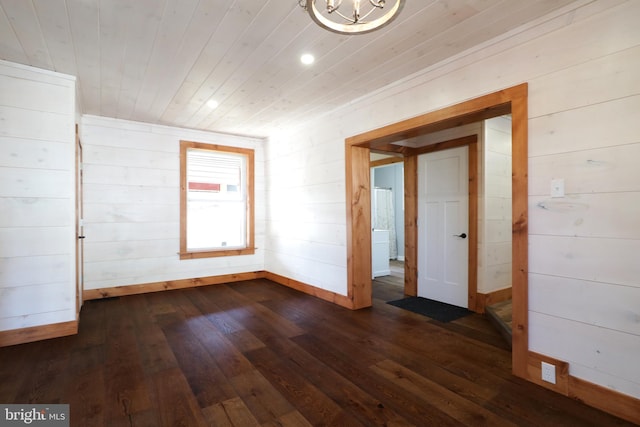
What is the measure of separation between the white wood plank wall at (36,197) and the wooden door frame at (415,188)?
2881 mm

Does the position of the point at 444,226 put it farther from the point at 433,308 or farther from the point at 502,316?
the point at 502,316

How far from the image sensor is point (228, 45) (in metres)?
2.40

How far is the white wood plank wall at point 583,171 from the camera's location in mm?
1724

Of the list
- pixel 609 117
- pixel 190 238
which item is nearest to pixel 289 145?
pixel 190 238

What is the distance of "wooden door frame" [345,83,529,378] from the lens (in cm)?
213

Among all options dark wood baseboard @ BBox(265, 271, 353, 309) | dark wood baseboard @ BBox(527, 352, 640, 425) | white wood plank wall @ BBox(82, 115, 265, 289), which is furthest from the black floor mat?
white wood plank wall @ BBox(82, 115, 265, 289)

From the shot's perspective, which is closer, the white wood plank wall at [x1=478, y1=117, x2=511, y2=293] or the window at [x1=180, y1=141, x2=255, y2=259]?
the white wood plank wall at [x1=478, y1=117, x2=511, y2=293]

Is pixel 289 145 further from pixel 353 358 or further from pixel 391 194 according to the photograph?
pixel 391 194

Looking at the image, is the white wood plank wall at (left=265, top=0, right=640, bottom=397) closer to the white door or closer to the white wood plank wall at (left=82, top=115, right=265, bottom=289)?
the white door

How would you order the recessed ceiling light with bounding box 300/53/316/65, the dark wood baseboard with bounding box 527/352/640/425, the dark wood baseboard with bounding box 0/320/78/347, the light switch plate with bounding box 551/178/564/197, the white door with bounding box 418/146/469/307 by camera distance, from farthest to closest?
the white door with bounding box 418/146/469/307 < the dark wood baseboard with bounding box 0/320/78/347 < the recessed ceiling light with bounding box 300/53/316/65 < the light switch plate with bounding box 551/178/564/197 < the dark wood baseboard with bounding box 527/352/640/425

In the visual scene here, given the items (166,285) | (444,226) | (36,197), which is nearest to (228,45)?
(36,197)

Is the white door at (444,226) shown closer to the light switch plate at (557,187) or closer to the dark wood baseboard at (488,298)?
the dark wood baseboard at (488,298)

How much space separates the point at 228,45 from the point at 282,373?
2524mm

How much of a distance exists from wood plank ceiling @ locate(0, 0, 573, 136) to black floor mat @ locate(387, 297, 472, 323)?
258 centimetres
